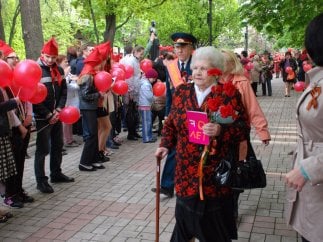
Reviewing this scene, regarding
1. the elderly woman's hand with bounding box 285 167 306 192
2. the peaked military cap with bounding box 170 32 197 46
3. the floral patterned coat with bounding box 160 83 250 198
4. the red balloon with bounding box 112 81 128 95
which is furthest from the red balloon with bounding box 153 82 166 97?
the elderly woman's hand with bounding box 285 167 306 192

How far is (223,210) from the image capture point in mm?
3295

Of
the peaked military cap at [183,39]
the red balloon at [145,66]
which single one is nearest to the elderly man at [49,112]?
the peaked military cap at [183,39]

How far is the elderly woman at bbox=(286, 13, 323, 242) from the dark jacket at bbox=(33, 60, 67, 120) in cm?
418

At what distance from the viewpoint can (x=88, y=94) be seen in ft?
23.2

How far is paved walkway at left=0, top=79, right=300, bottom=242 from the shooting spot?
186 inches

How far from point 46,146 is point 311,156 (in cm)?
452

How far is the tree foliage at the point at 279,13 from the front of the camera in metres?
7.38

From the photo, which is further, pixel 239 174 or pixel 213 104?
pixel 239 174

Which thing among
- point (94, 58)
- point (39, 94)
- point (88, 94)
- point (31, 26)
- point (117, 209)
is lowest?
point (117, 209)

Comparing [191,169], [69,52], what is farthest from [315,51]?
[69,52]

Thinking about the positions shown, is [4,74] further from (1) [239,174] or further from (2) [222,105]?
(1) [239,174]

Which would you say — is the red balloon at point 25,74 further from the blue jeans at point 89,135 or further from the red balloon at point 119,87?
the red balloon at point 119,87

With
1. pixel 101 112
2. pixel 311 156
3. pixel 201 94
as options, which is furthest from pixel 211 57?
pixel 101 112

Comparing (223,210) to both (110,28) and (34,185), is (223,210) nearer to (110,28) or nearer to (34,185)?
(34,185)
